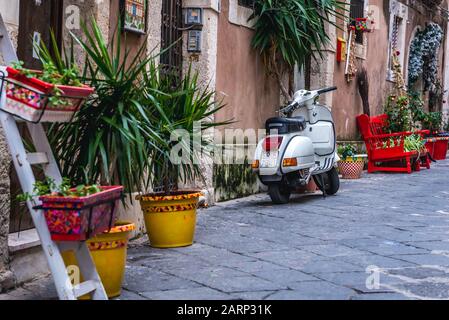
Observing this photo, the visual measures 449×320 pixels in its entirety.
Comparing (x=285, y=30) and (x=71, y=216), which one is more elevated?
(x=285, y=30)

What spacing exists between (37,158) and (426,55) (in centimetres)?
1543

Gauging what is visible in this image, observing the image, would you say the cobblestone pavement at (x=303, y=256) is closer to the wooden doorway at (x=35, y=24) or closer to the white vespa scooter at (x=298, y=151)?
the white vespa scooter at (x=298, y=151)

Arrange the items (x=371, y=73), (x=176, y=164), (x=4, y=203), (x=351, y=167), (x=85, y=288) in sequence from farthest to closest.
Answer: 1. (x=371, y=73)
2. (x=351, y=167)
3. (x=176, y=164)
4. (x=4, y=203)
5. (x=85, y=288)

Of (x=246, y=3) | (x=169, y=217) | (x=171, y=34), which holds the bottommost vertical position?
(x=169, y=217)

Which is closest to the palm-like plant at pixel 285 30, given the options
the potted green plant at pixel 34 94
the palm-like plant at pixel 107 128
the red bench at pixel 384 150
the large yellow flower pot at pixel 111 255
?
the red bench at pixel 384 150

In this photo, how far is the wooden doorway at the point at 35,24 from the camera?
186 inches

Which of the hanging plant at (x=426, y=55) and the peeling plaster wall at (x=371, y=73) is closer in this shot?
the peeling plaster wall at (x=371, y=73)

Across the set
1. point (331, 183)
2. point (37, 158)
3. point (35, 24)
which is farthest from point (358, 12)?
point (37, 158)

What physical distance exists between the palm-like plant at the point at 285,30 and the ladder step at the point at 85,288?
5779 millimetres

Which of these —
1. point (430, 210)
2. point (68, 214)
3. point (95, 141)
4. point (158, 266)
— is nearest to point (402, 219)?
point (430, 210)

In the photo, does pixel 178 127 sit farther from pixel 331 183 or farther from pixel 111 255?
pixel 331 183

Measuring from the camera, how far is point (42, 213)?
334 cm

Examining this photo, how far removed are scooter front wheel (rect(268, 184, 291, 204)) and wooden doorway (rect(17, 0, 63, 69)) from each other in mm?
3412

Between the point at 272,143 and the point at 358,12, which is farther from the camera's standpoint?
the point at 358,12
